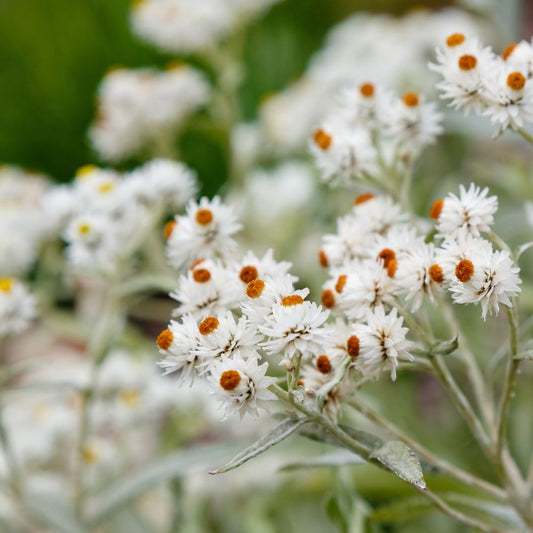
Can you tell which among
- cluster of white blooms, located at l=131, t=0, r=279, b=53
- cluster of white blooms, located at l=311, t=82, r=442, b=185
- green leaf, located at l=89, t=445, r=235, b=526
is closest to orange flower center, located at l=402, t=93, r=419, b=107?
cluster of white blooms, located at l=311, t=82, r=442, b=185

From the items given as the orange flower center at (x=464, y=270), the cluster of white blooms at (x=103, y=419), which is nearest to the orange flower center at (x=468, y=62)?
the orange flower center at (x=464, y=270)

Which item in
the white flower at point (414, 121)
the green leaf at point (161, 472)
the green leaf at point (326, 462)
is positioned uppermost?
the white flower at point (414, 121)

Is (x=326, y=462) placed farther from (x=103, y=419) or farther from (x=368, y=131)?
(x=103, y=419)

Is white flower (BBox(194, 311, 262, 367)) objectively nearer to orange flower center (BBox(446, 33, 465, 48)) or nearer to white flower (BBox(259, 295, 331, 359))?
white flower (BBox(259, 295, 331, 359))

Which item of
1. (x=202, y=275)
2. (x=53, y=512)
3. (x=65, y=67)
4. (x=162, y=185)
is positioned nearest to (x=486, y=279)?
(x=202, y=275)

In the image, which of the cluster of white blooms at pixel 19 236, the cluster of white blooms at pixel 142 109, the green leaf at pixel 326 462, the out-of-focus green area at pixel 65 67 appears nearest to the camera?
the green leaf at pixel 326 462

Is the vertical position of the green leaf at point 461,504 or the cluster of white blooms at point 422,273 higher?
the cluster of white blooms at point 422,273

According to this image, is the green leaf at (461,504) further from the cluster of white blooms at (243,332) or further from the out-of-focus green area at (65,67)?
the out-of-focus green area at (65,67)

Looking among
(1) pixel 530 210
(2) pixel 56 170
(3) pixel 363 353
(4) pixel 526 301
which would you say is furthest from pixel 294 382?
(2) pixel 56 170
